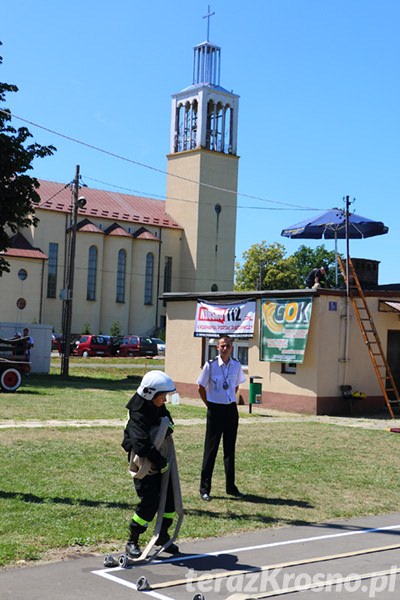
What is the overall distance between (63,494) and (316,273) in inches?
595

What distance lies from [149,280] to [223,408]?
68.7 meters

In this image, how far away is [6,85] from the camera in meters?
32.8

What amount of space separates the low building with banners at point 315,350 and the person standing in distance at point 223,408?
448 inches

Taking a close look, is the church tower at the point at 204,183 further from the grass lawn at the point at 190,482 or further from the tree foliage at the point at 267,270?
the grass lawn at the point at 190,482

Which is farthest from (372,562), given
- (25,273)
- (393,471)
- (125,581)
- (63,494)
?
(25,273)

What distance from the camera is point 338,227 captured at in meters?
24.0

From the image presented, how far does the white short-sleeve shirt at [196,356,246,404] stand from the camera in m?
10.1

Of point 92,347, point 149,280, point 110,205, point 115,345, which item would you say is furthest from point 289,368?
point 110,205

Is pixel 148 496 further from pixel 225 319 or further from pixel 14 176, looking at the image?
pixel 14 176

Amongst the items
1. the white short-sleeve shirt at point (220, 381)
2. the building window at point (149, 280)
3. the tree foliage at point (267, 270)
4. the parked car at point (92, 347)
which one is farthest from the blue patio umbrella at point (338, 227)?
the tree foliage at point (267, 270)

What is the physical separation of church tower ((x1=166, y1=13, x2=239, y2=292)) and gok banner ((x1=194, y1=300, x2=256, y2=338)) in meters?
54.0

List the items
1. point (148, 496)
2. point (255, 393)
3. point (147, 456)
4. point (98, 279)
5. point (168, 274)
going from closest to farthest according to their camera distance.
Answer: point (147, 456), point (148, 496), point (255, 393), point (98, 279), point (168, 274)

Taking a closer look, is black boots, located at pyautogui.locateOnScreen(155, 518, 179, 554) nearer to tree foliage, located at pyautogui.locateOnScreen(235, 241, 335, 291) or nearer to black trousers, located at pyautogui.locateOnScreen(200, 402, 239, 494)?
black trousers, located at pyautogui.locateOnScreen(200, 402, 239, 494)

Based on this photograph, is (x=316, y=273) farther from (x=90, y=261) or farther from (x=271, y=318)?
(x=90, y=261)
